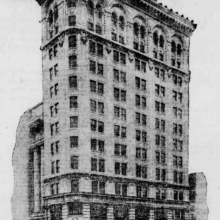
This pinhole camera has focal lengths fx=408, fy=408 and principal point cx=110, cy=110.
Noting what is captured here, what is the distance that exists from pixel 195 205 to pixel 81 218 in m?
24.1

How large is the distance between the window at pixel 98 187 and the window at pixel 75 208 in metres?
2.50

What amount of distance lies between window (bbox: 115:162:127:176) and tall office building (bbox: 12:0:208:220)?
0.14 m

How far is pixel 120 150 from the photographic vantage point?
55.2 m

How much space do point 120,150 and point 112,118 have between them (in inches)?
178

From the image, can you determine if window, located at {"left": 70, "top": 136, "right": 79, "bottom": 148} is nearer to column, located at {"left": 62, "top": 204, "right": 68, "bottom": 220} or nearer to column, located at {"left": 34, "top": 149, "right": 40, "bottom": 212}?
column, located at {"left": 62, "top": 204, "right": 68, "bottom": 220}

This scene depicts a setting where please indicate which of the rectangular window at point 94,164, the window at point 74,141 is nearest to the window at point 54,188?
the rectangular window at point 94,164

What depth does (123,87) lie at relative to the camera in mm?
56719

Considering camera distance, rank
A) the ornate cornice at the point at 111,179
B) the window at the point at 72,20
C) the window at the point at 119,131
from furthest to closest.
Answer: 1. the window at the point at 119,131
2. the window at the point at 72,20
3. the ornate cornice at the point at 111,179

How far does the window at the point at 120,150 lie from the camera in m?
54.7

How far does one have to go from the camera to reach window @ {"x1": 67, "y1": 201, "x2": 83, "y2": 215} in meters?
49.6

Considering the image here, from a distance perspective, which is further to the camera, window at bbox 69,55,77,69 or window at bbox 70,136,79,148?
window at bbox 69,55,77,69

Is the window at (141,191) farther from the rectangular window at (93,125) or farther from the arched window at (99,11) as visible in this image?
the arched window at (99,11)

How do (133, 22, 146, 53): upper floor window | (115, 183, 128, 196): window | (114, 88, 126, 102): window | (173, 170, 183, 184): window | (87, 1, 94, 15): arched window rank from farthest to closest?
(173, 170, 183, 184): window
(133, 22, 146, 53): upper floor window
(114, 88, 126, 102): window
(87, 1, 94, 15): arched window
(115, 183, 128, 196): window

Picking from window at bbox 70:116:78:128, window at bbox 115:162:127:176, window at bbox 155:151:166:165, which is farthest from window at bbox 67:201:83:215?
window at bbox 155:151:166:165
